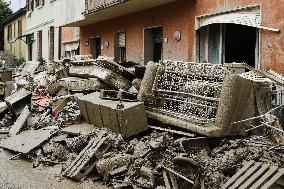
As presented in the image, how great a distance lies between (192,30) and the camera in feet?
39.1

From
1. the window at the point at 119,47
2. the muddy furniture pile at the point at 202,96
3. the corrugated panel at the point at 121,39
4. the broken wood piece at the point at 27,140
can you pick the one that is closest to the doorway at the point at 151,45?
the corrugated panel at the point at 121,39

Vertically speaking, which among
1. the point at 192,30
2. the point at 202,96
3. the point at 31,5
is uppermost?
the point at 31,5

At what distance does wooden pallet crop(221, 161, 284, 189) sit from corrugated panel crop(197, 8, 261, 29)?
4641mm

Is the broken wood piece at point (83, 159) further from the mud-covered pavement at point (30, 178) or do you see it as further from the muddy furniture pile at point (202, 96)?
the muddy furniture pile at point (202, 96)

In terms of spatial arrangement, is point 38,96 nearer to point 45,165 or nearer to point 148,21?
point 148,21

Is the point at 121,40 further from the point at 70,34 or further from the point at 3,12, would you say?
the point at 3,12

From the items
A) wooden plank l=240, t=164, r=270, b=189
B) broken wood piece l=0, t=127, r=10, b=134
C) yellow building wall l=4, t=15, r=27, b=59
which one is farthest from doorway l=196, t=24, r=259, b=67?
yellow building wall l=4, t=15, r=27, b=59

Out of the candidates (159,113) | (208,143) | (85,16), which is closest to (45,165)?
(159,113)

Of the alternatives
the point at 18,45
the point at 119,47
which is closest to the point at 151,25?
the point at 119,47

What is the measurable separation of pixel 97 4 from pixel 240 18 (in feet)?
23.0

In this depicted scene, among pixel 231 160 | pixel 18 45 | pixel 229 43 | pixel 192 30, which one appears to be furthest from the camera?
pixel 18 45

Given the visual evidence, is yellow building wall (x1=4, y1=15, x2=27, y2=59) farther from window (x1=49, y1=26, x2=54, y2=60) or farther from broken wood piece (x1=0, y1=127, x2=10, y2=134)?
broken wood piece (x1=0, y1=127, x2=10, y2=134)

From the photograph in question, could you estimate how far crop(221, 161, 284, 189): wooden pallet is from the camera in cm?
498

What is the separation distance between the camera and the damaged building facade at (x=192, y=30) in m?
9.23
